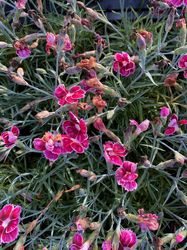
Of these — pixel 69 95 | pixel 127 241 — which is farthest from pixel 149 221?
pixel 69 95

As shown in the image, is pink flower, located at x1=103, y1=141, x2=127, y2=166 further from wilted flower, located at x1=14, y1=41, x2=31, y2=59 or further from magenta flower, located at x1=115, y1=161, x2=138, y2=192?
wilted flower, located at x1=14, y1=41, x2=31, y2=59

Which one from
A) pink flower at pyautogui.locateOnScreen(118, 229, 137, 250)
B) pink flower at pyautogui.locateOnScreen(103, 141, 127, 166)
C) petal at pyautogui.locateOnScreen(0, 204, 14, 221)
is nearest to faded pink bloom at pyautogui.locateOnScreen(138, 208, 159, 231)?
pink flower at pyautogui.locateOnScreen(118, 229, 137, 250)

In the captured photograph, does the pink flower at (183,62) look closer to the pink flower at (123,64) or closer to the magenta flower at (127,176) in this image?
the pink flower at (123,64)

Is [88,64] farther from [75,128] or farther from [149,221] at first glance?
[149,221]

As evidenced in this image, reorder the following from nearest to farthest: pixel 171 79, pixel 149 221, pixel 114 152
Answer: pixel 149 221
pixel 114 152
pixel 171 79

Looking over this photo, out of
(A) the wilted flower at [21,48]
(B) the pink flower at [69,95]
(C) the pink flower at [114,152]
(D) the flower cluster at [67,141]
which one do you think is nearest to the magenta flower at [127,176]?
(C) the pink flower at [114,152]

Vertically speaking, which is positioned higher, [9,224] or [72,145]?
[72,145]
